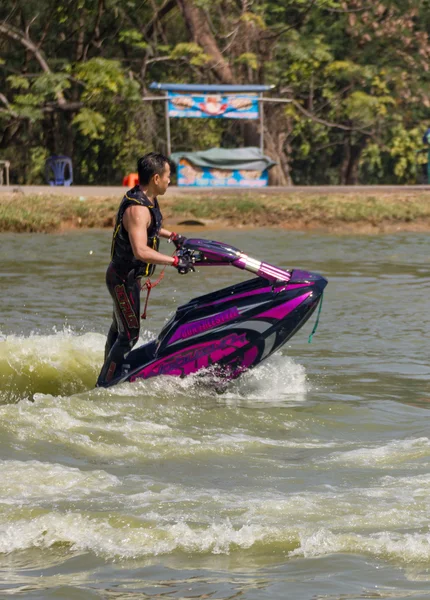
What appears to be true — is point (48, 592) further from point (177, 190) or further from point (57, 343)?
point (177, 190)

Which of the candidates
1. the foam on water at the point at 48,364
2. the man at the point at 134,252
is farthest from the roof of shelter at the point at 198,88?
the man at the point at 134,252

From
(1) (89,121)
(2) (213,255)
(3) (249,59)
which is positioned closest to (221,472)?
(2) (213,255)

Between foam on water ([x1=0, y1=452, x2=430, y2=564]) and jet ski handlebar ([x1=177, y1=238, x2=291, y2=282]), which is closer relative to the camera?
foam on water ([x1=0, y1=452, x2=430, y2=564])

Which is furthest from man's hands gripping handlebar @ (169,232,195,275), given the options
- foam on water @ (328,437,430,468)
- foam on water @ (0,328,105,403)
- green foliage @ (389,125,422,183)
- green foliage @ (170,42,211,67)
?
green foliage @ (389,125,422,183)

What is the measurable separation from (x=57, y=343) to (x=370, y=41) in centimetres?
2088

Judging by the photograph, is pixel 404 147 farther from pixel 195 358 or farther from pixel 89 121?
pixel 195 358

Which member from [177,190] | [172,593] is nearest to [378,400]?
[172,593]

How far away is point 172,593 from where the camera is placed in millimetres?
3992

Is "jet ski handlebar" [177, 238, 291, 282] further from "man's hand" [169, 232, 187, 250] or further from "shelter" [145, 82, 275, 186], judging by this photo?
"shelter" [145, 82, 275, 186]

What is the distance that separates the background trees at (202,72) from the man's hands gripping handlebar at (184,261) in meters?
17.9

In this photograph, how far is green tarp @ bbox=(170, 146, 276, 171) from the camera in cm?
2238

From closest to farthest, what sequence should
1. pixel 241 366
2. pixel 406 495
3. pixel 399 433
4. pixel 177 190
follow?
pixel 406 495, pixel 399 433, pixel 241 366, pixel 177 190

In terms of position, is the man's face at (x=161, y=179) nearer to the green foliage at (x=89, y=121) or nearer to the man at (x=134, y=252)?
the man at (x=134, y=252)

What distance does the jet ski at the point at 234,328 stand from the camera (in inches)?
275
